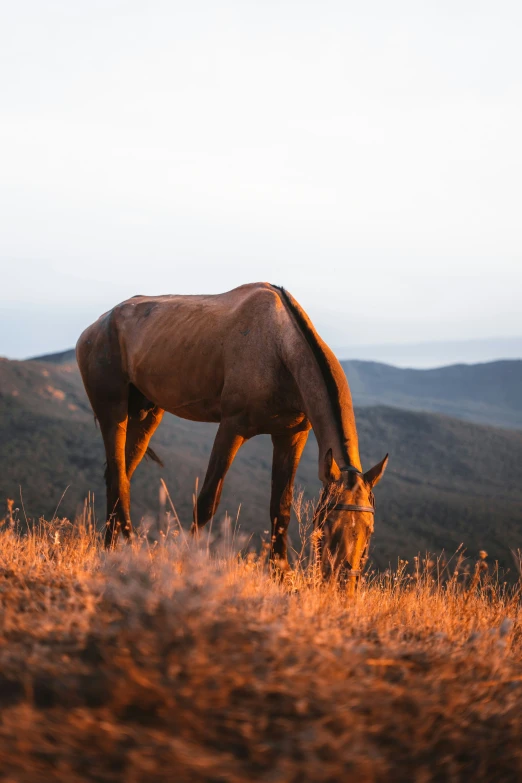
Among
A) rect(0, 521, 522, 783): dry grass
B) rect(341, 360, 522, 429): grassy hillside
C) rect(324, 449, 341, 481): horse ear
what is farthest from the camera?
rect(341, 360, 522, 429): grassy hillside

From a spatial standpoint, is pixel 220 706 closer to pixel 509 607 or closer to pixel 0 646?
pixel 0 646

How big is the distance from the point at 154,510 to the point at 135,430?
24395mm

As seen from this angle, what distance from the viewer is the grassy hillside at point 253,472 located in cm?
3206

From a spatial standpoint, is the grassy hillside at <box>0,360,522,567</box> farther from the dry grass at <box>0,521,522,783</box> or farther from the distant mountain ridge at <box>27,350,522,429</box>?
the distant mountain ridge at <box>27,350,522,429</box>

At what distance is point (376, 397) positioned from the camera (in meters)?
98.6

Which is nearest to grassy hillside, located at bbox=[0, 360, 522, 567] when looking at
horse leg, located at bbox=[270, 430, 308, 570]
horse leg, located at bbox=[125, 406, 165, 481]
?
horse leg, located at bbox=[125, 406, 165, 481]

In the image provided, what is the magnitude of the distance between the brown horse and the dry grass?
1535 mm

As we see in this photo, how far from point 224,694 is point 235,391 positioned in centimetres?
361

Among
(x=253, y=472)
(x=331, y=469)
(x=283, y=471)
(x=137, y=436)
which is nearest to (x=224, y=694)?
(x=331, y=469)

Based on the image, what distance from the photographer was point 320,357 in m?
5.46

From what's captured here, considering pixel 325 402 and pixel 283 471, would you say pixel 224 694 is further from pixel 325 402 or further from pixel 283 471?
pixel 283 471

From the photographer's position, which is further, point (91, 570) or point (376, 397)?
point (376, 397)

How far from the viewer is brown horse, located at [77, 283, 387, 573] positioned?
4902 mm

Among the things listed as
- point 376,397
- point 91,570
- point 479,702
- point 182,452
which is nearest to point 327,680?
point 479,702
